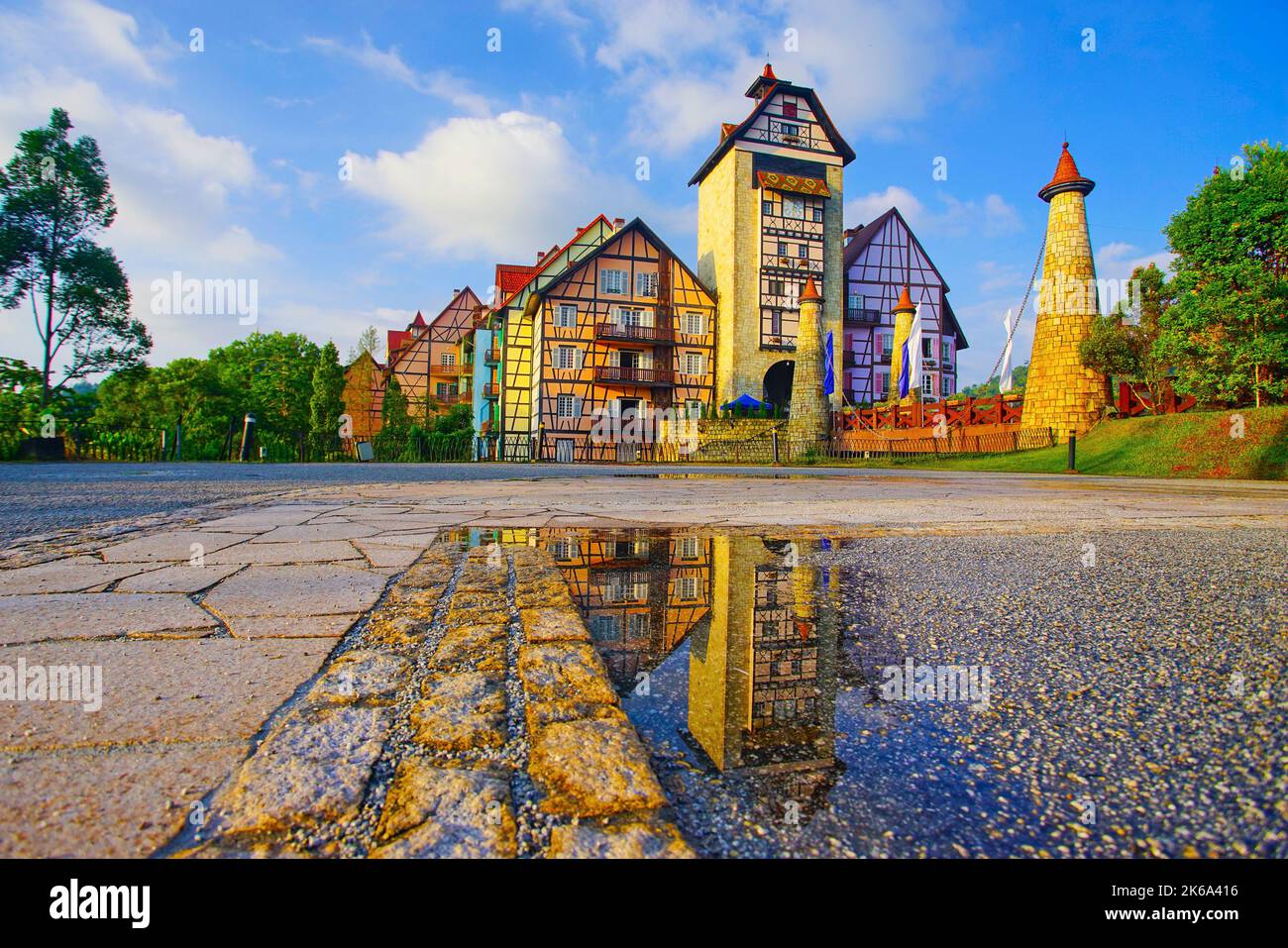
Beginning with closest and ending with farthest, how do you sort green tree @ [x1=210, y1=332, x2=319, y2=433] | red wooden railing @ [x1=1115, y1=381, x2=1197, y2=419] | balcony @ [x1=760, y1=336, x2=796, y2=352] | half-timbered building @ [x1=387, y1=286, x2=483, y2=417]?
red wooden railing @ [x1=1115, y1=381, x2=1197, y2=419]
balcony @ [x1=760, y1=336, x2=796, y2=352]
green tree @ [x1=210, y1=332, x2=319, y2=433]
half-timbered building @ [x1=387, y1=286, x2=483, y2=417]

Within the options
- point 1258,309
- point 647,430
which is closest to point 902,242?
point 647,430

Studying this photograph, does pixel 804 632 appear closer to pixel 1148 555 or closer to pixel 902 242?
pixel 1148 555

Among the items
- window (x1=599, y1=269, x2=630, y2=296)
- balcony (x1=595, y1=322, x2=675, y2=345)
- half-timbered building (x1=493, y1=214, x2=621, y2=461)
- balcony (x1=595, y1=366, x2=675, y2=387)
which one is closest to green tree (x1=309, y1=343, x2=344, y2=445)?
half-timbered building (x1=493, y1=214, x2=621, y2=461)

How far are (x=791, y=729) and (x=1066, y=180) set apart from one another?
79.9 feet

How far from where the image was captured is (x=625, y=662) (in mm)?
1433

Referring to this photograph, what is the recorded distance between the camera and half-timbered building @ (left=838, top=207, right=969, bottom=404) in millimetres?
34250

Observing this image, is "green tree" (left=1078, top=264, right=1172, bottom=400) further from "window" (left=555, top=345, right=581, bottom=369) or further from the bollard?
the bollard

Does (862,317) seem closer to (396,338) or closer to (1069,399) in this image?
(1069,399)

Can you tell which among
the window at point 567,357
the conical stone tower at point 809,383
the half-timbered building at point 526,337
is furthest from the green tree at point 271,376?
the conical stone tower at point 809,383

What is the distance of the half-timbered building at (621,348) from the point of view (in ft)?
99.6

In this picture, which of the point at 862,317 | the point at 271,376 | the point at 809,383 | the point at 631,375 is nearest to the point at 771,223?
the point at 862,317

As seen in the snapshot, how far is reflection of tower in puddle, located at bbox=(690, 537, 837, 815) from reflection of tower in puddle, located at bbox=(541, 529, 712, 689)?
0.29 ft
